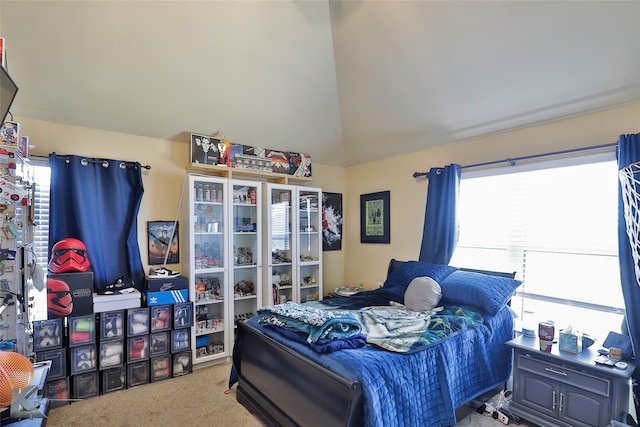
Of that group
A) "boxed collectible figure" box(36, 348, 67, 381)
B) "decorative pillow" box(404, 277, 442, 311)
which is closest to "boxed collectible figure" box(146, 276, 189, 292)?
"boxed collectible figure" box(36, 348, 67, 381)

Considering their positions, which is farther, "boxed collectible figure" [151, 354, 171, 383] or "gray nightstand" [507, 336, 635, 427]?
"boxed collectible figure" [151, 354, 171, 383]

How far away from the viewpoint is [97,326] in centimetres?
269

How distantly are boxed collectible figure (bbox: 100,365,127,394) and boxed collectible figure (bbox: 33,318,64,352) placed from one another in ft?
1.44

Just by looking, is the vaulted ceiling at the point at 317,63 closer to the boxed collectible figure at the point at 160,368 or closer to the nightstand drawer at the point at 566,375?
the nightstand drawer at the point at 566,375

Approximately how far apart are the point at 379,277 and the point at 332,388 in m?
2.56

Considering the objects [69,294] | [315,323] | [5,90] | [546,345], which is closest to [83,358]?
[69,294]

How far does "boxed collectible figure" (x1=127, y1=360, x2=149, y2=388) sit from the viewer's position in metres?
2.80

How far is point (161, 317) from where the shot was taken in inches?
116

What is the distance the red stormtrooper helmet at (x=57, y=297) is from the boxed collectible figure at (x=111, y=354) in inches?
16.6

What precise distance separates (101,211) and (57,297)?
80 cm

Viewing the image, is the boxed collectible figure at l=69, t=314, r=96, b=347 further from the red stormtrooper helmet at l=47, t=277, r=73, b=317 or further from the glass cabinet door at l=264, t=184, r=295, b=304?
the glass cabinet door at l=264, t=184, r=295, b=304

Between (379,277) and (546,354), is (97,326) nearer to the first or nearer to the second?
(379,277)

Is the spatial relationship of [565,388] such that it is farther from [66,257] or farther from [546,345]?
[66,257]

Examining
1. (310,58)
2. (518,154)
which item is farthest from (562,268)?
(310,58)
